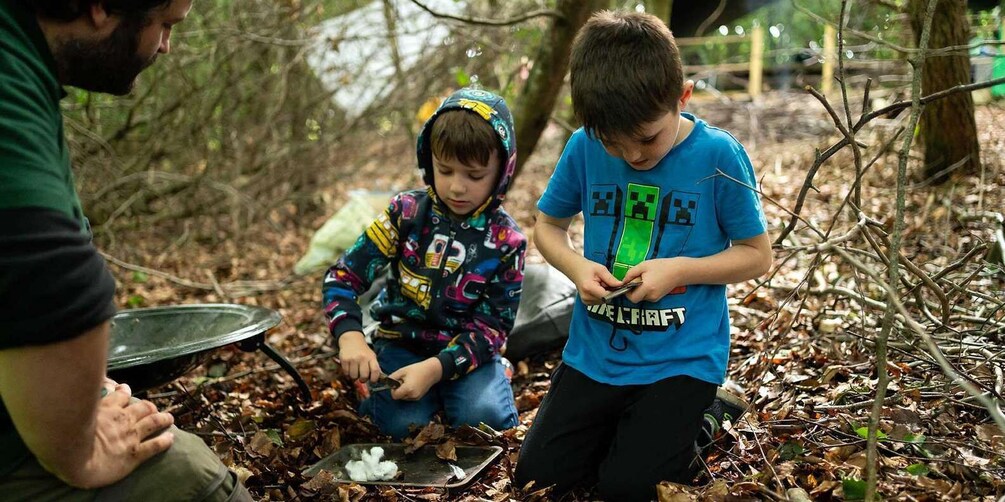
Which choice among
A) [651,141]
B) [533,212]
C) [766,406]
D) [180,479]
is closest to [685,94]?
[651,141]

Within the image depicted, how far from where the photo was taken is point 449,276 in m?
3.17

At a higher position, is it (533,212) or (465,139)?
(465,139)

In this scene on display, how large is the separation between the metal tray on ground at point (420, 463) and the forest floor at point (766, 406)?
40 millimetres

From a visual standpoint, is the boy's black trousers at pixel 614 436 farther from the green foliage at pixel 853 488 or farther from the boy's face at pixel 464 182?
the boy's face at pixel 464 182

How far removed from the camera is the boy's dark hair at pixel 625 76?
2.29 m

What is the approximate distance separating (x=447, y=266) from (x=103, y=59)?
5.53 feet

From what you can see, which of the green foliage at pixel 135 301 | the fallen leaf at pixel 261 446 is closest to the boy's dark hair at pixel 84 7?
the fallen leaf at pixel 261 446

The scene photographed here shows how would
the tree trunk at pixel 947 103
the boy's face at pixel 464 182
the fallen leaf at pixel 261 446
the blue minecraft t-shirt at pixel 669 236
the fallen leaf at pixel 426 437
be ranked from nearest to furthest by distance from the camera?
1. the blue minecraft t-shirt at pixel 669 236
2. the fallen leaf at pixel 261 446
3. the fallen leaf at pixel 426 437
4. the boy's face at pixel 464 182
5. the tree trunk at pixel 947 103

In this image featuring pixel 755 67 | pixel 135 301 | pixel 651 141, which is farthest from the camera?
pixel 755 67

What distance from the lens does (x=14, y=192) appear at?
1.37 meters

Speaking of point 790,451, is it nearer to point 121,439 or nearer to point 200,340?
point 121,439

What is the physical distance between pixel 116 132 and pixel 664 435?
569 cm

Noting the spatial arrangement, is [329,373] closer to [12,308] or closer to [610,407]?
[610,407]

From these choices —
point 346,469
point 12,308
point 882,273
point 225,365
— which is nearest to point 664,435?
point 346,469
